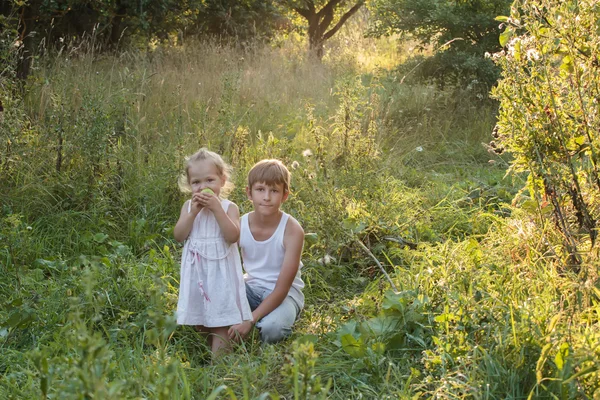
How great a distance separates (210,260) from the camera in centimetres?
322

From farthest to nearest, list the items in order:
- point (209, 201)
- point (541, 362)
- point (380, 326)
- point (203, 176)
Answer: point (203, 176) → point (209, 201) → point (380, 326) → point (541, 362)

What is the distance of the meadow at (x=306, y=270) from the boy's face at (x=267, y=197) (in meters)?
0.58

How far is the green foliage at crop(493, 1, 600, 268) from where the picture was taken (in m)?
2.93

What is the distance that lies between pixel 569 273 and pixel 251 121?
15.1 ft

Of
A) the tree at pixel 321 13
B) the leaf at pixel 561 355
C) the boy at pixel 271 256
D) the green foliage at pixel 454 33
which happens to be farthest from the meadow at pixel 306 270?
the tree at pixel 321 13

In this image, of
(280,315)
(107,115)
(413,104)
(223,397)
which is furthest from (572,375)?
(413,104)

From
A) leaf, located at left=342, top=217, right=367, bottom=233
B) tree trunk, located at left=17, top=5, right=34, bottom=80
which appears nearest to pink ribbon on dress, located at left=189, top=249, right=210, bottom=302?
leaf, located at left=342, top=217, right=367, bottom=233

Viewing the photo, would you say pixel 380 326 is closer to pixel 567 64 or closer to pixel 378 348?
pixel 378 348

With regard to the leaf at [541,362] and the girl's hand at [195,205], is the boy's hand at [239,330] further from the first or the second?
the leaf at [541,362]

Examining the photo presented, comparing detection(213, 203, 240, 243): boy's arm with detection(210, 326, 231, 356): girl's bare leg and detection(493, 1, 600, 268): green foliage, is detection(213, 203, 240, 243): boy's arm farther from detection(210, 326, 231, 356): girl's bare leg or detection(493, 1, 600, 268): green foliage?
detection(493, 1, 600, 268): green foliage

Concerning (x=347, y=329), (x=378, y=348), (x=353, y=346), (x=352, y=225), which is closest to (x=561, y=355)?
(x=378, y=348)

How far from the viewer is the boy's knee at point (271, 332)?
320 cm

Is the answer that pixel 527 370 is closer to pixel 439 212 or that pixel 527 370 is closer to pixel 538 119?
pixel 538 119

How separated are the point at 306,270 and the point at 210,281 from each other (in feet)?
2.82
